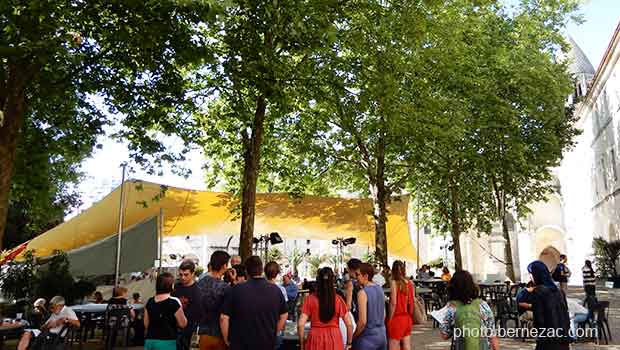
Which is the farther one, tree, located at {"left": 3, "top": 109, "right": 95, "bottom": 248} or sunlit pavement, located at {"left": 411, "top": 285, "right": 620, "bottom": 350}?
tree, located at {"left": 3, "top": 109, "right": 95, "bottom": 248}

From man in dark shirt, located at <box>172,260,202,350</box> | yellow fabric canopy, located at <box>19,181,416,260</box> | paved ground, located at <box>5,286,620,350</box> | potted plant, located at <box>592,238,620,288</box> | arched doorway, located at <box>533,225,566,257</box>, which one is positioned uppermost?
arched doorway, located at <box>533,225,566,257</box>

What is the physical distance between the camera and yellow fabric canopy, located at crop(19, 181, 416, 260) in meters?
14.6

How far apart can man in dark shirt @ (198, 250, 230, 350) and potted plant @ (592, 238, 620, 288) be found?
2415 centimetres

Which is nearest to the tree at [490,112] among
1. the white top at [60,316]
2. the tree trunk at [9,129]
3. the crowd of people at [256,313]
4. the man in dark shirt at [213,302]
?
the crowd of people at [256,313]

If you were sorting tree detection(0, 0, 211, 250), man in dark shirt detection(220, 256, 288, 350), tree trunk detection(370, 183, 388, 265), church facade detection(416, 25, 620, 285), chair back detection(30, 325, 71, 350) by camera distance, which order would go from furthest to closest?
church facade detection(416, 25, 620, 285) < tree trunk detection(370, 183, 388, 265) < tree detection(0, 0, 211, 250) < chair back detection(30, 325, 71, 350) < man in dark shirt detection(220, 256, 288, 350)

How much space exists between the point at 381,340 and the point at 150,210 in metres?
12.3

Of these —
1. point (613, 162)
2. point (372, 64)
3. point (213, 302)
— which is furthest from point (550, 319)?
point (613, 162)

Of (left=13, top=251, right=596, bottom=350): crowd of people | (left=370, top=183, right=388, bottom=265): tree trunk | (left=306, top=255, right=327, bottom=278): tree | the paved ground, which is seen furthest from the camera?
(left=306, top=255, right=327, bottom=278): tree

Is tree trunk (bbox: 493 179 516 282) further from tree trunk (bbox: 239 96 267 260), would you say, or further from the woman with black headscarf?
the woman with black headscarf

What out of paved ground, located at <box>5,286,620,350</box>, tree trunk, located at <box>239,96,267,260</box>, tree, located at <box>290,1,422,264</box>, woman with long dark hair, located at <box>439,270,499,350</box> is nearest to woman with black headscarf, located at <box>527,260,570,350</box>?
woman with long dark hair, located at <box>439,270,499,350</box>

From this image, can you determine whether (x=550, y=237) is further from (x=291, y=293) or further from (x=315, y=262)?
(x=291, y=293)

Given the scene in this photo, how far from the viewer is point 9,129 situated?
28.5 ft

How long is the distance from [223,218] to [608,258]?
66.2 feet

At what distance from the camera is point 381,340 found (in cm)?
491
